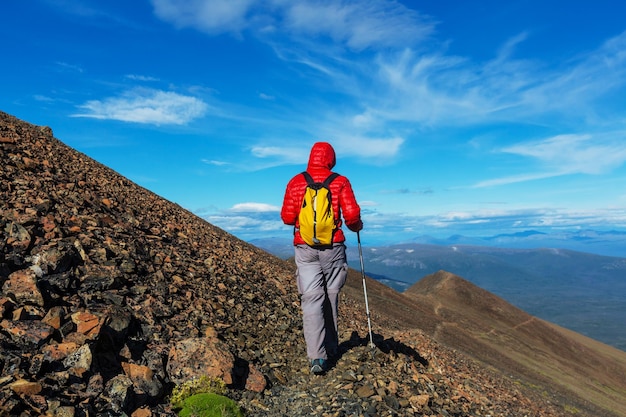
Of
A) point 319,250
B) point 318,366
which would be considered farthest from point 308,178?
point 318,366

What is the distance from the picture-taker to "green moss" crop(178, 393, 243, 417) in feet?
21.8

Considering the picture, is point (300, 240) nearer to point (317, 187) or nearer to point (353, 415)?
point (317, 187)

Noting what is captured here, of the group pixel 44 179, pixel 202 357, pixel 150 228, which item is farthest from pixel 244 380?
pixel 44 179

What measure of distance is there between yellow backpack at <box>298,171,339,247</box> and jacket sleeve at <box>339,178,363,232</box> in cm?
28

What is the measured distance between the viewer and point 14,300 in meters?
7.25

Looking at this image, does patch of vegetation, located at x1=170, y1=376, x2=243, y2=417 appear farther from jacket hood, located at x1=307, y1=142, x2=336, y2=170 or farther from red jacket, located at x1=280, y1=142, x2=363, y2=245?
jacket hood, located at x1=307, y1=142, x2=336, y2=170

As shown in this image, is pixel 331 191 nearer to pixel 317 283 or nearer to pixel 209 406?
pixel 317 283

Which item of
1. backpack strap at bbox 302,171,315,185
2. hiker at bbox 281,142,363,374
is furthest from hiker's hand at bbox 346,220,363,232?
backpack strap at bbox 302,171,315,185

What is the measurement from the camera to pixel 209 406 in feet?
22.3

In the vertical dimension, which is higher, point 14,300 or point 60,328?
point 14,300

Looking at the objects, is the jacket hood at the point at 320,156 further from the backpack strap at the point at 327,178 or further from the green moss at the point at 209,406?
the green moss at the point at 209,406

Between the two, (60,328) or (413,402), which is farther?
(413,402)

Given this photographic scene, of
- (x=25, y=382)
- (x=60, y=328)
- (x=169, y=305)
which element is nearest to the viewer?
(x=25, y=382)

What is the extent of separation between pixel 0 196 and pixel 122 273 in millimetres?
3995
